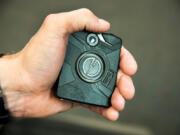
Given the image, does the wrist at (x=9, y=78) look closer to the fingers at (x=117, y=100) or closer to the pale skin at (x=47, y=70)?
the pale skin at (x=47, y=70)

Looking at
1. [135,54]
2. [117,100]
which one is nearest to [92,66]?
[117,100]

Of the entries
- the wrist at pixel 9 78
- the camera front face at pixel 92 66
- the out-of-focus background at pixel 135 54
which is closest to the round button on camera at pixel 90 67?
the camera front face at pixel 92 66

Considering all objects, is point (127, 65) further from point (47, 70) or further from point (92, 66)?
point (47, 70)

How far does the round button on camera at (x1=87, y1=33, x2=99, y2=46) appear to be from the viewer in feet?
2.49

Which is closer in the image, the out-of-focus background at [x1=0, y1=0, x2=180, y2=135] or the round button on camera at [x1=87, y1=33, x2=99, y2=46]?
the round button on camera at [x1=87, y1=33, x2=99, y2=46]

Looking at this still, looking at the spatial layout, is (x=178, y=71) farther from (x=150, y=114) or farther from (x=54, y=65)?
(x=54, y=65)

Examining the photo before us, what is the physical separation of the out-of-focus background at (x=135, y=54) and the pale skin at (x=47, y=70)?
0.38 m

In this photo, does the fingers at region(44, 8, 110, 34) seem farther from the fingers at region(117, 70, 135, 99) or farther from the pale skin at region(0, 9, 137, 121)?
the fingers at region(117, 70, 135, 99)

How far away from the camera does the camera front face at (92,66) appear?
0.75 m

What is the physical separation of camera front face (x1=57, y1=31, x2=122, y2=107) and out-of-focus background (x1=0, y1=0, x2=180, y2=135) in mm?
488

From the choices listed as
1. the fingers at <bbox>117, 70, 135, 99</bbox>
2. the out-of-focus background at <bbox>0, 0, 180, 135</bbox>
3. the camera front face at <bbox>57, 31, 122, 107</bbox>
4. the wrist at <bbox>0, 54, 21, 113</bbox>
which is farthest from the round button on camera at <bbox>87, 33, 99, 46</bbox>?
the out-of-focus background at <bbox>0, 0, 180, 135</bbox>

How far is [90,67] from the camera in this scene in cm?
77

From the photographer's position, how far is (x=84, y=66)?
76 cm

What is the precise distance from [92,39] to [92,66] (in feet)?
0.23
